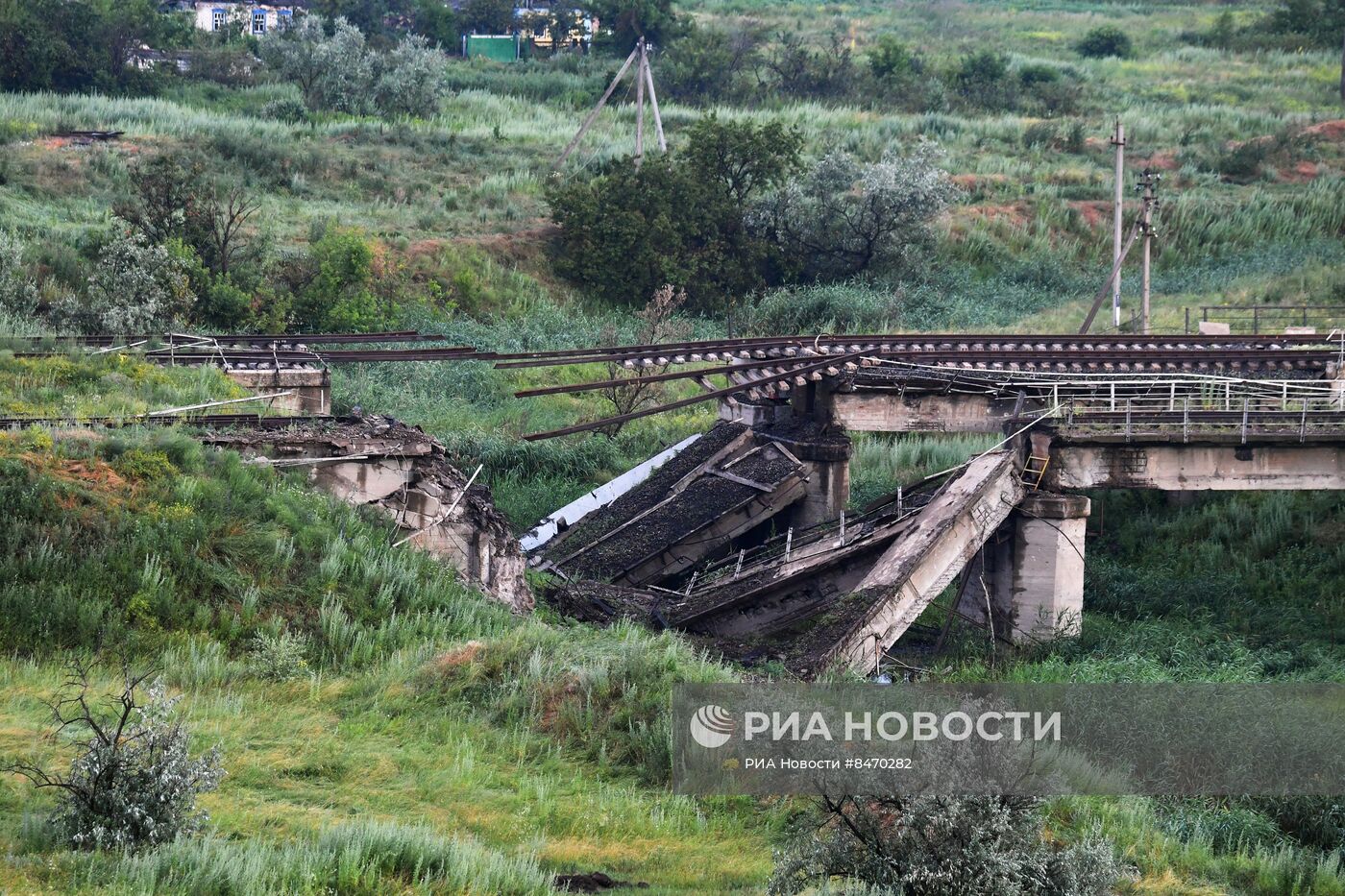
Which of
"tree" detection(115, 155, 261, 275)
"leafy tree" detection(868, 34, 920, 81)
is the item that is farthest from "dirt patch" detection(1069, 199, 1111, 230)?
"tree" detection(115, 155, 261, 275)

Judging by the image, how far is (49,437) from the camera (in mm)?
18609

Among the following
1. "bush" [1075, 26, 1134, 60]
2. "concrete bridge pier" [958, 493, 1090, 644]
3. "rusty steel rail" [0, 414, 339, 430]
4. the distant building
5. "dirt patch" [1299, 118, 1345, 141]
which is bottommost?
"concrete bridge pier" [958, 493, 1090, 644]

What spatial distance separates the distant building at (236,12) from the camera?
8288cm

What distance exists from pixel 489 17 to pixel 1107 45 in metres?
33.2

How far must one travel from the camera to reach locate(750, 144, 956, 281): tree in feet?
146

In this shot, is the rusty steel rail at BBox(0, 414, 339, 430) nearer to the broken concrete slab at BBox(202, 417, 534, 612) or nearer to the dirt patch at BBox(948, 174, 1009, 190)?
the broken concrete slab at BBox(202, 417, 534, 612)

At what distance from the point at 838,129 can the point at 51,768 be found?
49762mm

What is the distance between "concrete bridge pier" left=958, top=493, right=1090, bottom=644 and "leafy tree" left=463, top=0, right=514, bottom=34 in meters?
65.0

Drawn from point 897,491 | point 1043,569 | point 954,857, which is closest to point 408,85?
point 897,491

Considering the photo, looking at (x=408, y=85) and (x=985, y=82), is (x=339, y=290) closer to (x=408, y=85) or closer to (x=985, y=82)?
(x=408, y=85)

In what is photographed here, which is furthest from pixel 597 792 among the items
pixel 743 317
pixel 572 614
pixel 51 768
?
pixel 743 317

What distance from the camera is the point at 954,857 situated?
10.9m

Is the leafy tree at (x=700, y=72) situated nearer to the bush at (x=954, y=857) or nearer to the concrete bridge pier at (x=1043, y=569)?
the concrete bridge pier at (x=1043, y=569)

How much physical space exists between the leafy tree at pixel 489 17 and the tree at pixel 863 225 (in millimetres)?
41996
